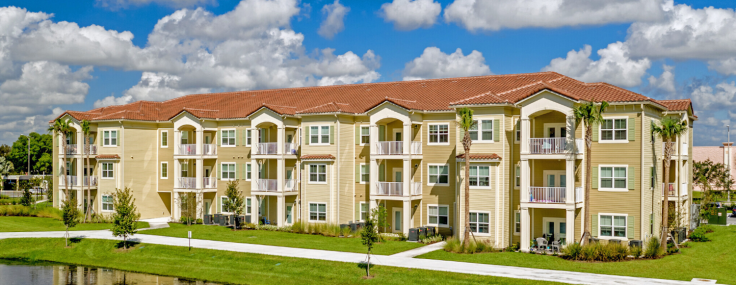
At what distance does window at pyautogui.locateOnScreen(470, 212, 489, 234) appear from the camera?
36344mm

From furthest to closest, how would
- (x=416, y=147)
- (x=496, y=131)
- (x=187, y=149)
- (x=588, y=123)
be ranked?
(x=187, y=149)
(x=416, y=147)
(x=496, y=131)
(x=588, y=123)

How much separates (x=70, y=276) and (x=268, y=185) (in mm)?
15226

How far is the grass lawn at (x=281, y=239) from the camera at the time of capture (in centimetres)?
3572

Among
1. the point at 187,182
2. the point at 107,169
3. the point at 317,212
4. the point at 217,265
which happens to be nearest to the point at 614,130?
the point at 317,212

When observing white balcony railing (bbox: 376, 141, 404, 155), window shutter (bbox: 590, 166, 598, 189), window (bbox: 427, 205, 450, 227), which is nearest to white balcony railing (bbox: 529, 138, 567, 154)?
window shutter (bbox: 590, 166, 598, 189)

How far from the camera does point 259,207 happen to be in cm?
4612

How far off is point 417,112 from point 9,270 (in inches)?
951

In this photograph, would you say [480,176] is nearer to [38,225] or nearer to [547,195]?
[547,195]

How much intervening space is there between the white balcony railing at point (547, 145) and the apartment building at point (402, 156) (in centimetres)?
6

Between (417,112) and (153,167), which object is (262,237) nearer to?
(417,112)

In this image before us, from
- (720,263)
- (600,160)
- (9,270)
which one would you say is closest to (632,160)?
(600,160)

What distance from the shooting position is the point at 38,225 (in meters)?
47.1

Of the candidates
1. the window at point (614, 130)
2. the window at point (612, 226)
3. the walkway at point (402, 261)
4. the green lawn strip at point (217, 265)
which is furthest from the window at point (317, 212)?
the window at point (614, 130)

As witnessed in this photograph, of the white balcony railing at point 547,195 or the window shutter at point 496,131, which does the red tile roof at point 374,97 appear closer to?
the window shutter at point 496,131
